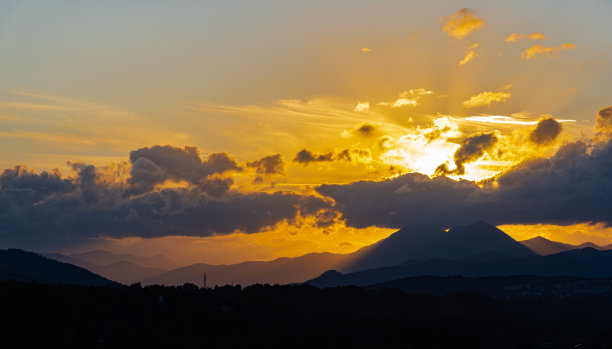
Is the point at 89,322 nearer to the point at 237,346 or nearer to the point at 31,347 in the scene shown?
the point at 31,347

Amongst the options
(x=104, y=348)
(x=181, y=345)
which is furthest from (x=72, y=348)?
(x=181, y=345)

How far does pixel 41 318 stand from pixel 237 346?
196 ft

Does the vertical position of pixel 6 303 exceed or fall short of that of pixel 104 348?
it exceeds it

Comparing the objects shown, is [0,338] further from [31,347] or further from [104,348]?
[104,348]

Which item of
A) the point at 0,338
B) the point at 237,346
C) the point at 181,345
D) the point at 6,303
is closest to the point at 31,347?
the point at 0,338

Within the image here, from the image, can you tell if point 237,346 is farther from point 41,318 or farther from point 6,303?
point 6,303

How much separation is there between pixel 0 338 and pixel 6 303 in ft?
58.5

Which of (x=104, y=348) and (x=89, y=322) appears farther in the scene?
(x=89, y=322)

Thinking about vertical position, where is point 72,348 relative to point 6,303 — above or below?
below

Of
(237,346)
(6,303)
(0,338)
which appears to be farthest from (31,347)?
(237,346)

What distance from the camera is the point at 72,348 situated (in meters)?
174

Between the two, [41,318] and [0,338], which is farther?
[41,318]

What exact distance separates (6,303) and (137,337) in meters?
42.1

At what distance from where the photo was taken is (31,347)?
17588 centimetres
